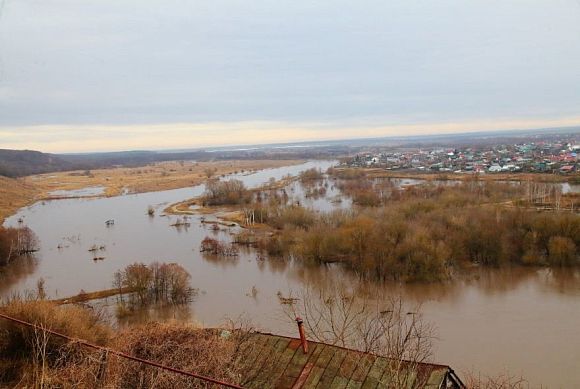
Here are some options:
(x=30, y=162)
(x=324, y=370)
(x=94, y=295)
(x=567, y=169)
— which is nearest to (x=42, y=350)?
(x=324, y=370)

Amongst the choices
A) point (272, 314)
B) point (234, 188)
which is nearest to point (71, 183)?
point (234, 188)

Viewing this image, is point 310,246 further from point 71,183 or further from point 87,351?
point 71,183

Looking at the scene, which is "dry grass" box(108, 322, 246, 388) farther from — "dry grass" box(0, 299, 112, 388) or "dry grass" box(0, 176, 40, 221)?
"dry grass" box(0, 176, 40, 221)

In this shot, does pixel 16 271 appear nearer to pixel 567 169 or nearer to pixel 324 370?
pixel 324 370

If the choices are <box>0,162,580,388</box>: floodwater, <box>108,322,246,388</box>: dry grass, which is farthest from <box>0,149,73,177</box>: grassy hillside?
<box>108,322,246,388</box>: dry grass

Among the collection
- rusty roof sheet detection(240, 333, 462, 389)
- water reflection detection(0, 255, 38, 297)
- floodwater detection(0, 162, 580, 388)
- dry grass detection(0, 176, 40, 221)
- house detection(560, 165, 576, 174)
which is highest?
rusty roof sheet detection(240, 333, 462, 389)

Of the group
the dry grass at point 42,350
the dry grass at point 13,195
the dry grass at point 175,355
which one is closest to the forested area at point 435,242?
the dry grass at point 42,350
